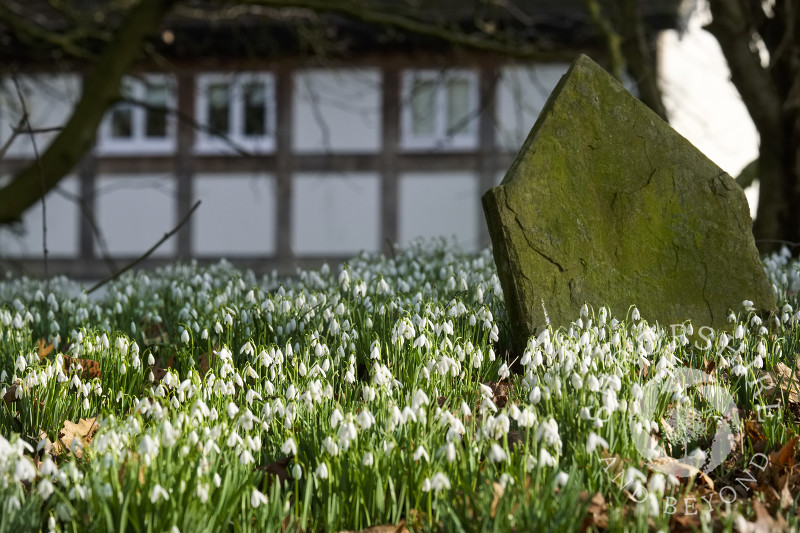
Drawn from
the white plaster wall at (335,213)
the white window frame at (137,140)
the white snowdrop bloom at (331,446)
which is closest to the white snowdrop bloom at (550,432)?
the white snowdrop bloom at (331,446)

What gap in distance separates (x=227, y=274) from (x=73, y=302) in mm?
1401

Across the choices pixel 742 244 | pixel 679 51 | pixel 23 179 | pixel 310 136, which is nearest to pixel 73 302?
pixel 23 179

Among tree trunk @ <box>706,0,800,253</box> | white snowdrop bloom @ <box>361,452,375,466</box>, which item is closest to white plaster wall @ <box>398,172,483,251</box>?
tree trunk @ <box>706,0,800,253</box>

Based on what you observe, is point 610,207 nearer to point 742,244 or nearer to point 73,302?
point 742,244

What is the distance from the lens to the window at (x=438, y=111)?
1477 cm

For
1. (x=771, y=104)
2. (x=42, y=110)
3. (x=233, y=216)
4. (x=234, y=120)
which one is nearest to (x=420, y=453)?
(x=771, y=104)

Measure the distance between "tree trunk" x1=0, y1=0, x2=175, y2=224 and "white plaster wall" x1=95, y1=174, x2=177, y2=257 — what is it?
7.08m

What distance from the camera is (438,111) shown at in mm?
15148

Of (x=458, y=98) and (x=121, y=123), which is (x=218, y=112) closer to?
(x=121, y=123)

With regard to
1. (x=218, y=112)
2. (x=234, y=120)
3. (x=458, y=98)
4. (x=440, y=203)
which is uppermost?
(x=458, y=98)

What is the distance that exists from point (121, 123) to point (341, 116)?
14.1 ft

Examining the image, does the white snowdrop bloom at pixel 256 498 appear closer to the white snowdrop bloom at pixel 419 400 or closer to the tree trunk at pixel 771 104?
the white snowdrop bloom at pixel 419 400

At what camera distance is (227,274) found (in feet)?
22.4

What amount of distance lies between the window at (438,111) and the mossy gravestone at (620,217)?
1009 cm
